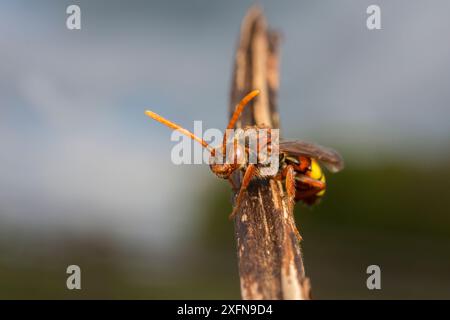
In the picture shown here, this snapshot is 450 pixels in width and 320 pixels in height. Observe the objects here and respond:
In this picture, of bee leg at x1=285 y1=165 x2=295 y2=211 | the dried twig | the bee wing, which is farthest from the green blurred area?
bee leg at x1=285 y1=165 x2=295 y2=211

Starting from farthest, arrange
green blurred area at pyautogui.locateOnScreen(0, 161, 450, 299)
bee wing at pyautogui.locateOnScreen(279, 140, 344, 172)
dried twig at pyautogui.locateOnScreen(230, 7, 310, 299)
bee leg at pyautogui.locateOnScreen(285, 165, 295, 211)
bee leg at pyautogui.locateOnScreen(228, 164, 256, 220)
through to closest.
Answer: green blurred area at pyautogui.locateOnScreen(0, 161, 450, 299), bee wing at pyautogui.locateOnScreen(279, 140, 344, 172), bee leg at pyautogui.locateOnScreen(285, 165, 295, 211), bee leg at pyautogui.locateOnScreen(228, 164, 256, 220), dried twig at pyautogui.locateOnScreen(230, 7, 310, 299)

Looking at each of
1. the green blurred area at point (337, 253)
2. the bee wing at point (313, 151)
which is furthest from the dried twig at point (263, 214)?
the green blurred area at point (337, 253)

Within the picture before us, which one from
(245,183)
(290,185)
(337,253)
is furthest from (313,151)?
(337,253)

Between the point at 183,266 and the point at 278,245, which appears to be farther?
the point at 183,266

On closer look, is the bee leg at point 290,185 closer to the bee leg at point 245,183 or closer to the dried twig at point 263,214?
the dried twig at point 263,214

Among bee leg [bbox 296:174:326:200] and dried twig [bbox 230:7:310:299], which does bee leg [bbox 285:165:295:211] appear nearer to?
dried twig [bbox 230:7:310:299]

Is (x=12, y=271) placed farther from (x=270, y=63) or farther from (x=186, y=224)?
(x=270, y=63)
